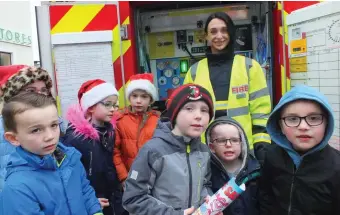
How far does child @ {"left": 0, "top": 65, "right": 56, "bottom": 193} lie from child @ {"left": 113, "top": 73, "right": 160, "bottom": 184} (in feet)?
2.05

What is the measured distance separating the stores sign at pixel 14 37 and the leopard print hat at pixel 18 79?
9.88 m

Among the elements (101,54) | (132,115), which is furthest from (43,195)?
(101,54)

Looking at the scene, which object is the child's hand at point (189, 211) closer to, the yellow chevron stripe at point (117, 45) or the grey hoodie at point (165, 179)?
the grey hoodie at point (165, 179)

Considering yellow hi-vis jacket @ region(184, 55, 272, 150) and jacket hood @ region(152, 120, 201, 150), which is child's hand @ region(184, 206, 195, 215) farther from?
yellow hi-vis jacket @ region(184, 55, 272, 150)

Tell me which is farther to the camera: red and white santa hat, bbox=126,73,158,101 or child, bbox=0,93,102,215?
red and white santa hat, bbox=126,73,158,101

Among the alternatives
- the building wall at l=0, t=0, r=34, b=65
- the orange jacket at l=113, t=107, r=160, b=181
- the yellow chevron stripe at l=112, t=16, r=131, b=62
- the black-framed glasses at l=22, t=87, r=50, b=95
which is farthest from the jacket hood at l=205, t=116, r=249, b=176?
the building wall at l=0, t=0, r=34, b=65

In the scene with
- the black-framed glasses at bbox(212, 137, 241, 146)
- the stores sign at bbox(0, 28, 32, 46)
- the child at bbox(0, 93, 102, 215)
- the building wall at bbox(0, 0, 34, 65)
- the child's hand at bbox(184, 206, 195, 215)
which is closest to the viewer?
the child at bbox(0, 93, 102, 215)

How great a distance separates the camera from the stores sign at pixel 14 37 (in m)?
11.0

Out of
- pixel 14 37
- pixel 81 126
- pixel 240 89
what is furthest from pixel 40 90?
pixel 14 37

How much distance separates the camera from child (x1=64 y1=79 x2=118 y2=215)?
2.24m

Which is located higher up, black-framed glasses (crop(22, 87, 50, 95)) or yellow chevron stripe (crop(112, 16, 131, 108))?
yellow chevron stripe (crop(112, 16, 131, 108))

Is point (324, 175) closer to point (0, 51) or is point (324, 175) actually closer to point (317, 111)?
point (317, 111)

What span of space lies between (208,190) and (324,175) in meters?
0.57

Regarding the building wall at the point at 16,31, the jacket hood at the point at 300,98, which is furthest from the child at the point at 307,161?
the building wall at the point at 16,31
